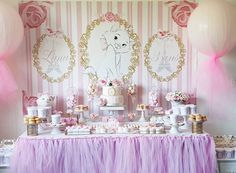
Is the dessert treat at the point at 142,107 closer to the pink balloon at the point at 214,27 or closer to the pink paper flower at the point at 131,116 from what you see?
the pink paper flower at the point at 131,116

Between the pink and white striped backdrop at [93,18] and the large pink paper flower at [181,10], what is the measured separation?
35 mm

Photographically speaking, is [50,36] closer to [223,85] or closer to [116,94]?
[116,94]

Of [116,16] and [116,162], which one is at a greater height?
[116,16]

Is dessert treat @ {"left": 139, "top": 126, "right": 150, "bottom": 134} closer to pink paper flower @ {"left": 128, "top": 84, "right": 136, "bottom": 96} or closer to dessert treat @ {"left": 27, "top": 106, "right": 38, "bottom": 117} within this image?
pink paper flower @ {"left": 128, "top": 84, "right": 136, "bottom": 96}

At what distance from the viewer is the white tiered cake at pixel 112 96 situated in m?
2.79

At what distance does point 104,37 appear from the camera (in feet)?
9.59

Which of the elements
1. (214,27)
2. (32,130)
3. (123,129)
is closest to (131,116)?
(123,129)

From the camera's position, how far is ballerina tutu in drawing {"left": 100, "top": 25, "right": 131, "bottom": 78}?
292 cm

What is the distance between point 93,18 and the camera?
2908 millimetres

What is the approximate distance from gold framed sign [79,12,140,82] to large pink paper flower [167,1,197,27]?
0.38m

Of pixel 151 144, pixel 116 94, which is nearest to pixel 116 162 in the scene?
pixel 151 144

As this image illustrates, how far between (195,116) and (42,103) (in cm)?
124

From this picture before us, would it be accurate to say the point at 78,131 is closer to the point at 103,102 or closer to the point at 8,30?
the point at 103,102

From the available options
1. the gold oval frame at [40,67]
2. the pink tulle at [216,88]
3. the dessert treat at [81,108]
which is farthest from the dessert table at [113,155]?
the gold oval frame at [40,67]
